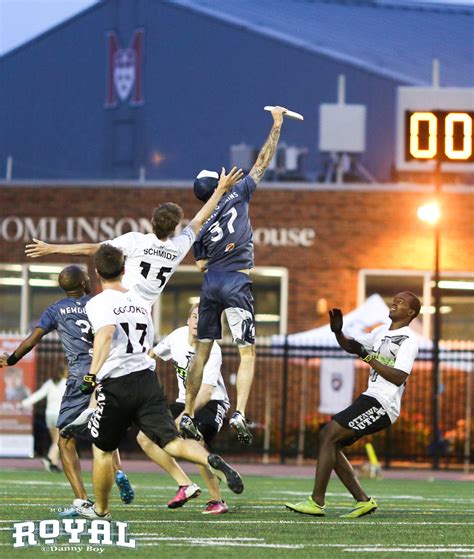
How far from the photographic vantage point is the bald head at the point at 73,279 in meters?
12.1

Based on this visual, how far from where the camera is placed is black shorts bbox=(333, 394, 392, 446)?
11.8m

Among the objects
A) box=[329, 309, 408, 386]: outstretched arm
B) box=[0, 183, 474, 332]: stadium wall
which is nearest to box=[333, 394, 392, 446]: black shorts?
box=[329, 309, 408, 386]: outstretched arm

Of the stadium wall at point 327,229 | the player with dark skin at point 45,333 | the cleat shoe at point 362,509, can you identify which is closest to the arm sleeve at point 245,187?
the player with dark skin at point 45,333

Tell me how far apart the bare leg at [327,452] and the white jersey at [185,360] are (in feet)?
6.37

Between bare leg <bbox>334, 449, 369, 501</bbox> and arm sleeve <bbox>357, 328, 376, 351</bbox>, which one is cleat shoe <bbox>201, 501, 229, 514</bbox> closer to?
bare leg <bbox>334, 449, 369, 501</bbox>

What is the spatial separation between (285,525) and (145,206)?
23.9 m

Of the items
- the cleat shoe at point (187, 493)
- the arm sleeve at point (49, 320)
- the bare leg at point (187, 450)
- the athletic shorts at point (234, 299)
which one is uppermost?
the athletic shorts at point (234, 299)

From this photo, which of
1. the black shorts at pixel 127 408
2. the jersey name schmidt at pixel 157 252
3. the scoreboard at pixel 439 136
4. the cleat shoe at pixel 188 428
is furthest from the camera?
the scoreboard at pixel 439 136

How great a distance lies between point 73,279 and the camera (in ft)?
39.7

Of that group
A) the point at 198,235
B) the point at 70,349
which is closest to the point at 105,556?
the point at 70,349

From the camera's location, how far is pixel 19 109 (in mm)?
44031

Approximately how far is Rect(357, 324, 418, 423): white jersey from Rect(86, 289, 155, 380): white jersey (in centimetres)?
214

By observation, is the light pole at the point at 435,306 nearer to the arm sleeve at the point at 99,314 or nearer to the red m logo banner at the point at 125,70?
the arm sleeve at the point at 99,314

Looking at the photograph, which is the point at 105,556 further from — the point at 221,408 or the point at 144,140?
the point at 144,140
